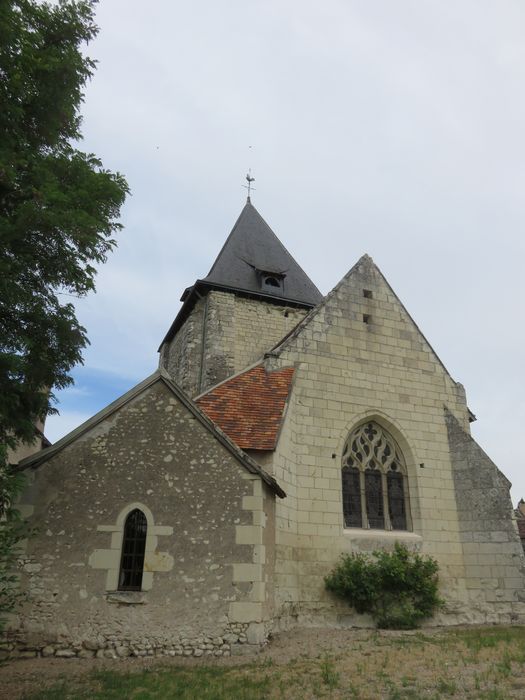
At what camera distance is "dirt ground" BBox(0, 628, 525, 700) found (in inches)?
218

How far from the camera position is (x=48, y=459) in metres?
7.67

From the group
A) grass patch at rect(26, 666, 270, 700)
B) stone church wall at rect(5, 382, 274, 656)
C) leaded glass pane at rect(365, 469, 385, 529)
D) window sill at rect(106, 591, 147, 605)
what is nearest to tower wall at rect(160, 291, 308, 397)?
leaded glass pane at rect(365, 469, 385, 529)

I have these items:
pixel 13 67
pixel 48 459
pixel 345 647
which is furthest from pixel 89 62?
pixel 345 647

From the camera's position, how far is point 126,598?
705 cm

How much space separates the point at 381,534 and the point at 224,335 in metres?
9.15

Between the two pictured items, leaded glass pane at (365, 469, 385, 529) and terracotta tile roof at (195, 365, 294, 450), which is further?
leaded glass pane at (365, 469, 385, 529)

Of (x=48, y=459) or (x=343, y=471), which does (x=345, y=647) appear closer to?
(x=343, y=471)

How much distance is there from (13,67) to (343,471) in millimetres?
8910

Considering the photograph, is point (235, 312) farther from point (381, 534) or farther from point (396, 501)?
point (381, 534)

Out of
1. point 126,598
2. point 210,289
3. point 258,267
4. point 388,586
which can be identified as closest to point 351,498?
point 388,586

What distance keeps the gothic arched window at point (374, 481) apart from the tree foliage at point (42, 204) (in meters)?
6.22

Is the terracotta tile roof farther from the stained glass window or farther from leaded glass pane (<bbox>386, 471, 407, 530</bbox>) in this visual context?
leaded glass pane (<bbox>386, 471, 407, 530</bbox>)

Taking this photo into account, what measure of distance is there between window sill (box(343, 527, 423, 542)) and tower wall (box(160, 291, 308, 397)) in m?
7.72

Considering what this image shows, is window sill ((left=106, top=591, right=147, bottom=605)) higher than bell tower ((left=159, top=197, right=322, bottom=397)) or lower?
lower
